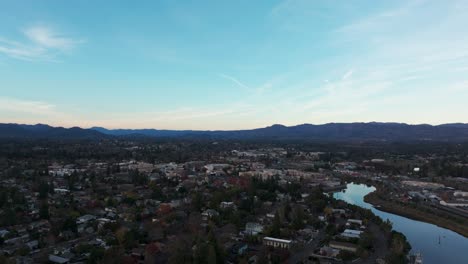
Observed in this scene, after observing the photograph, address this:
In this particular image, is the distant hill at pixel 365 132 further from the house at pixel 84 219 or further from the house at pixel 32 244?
the house at pixel 32 244

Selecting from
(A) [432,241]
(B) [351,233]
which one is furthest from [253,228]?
(A) [432,241]

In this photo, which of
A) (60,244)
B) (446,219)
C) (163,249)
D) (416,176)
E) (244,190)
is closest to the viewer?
(163,249)

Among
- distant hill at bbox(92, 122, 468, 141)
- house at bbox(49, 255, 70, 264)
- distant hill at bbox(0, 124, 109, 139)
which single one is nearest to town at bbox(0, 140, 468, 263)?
house at bbox(49, 255, 70, 264)

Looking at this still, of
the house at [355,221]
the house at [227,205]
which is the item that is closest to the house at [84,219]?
the house at [227,205]

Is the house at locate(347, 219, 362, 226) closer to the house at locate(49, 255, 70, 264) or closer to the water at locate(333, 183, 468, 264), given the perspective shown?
the water at locate(333, 183, 468, 264)

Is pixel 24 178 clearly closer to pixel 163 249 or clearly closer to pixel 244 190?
pixel 244 190

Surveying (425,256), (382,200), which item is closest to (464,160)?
(382,200)

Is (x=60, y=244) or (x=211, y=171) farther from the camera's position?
(x=211, y=171)
